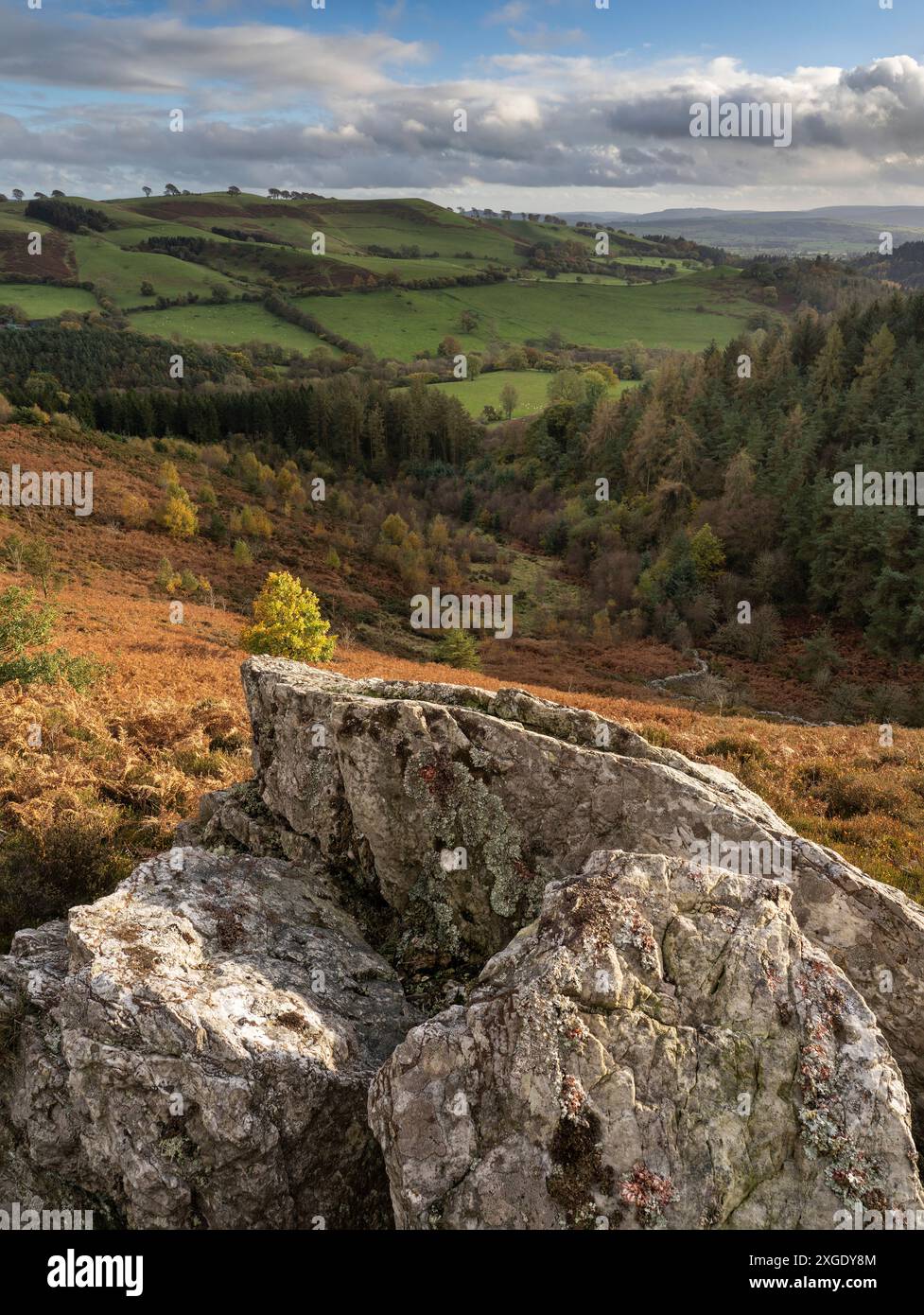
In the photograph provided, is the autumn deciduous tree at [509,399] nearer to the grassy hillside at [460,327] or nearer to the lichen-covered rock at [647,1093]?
the grassy hillside at [460,327]

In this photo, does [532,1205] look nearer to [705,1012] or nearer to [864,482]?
[705,1012]

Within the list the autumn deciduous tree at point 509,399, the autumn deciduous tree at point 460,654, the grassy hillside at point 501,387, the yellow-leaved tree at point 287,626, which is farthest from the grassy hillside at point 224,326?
the yellow-leaved tree at point 287,626

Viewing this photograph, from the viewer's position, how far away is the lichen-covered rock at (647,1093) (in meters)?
5.61

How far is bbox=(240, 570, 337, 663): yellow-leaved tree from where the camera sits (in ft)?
105

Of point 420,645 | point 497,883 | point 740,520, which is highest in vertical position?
point 740,520

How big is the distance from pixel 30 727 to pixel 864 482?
6364cm

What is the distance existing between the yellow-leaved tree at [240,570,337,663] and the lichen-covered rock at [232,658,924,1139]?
22.7m

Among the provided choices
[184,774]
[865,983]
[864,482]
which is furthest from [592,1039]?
[864,482]

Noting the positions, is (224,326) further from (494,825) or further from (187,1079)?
(187,1079)

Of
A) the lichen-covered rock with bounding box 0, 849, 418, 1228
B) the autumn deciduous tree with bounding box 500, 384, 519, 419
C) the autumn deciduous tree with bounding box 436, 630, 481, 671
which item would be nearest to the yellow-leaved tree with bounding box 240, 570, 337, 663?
the autumn deciduous tree with bounding box 436, 630, 481, 671

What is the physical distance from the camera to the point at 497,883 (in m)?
8.93

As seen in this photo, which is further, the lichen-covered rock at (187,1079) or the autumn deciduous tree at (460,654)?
the autumn deciduous tree at (460,654)

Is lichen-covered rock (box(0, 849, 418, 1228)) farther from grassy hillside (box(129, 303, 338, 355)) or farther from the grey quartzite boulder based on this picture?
grassy hillside (box(129, 303, 338, 355))

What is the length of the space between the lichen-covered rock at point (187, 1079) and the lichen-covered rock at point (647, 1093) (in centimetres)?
102
